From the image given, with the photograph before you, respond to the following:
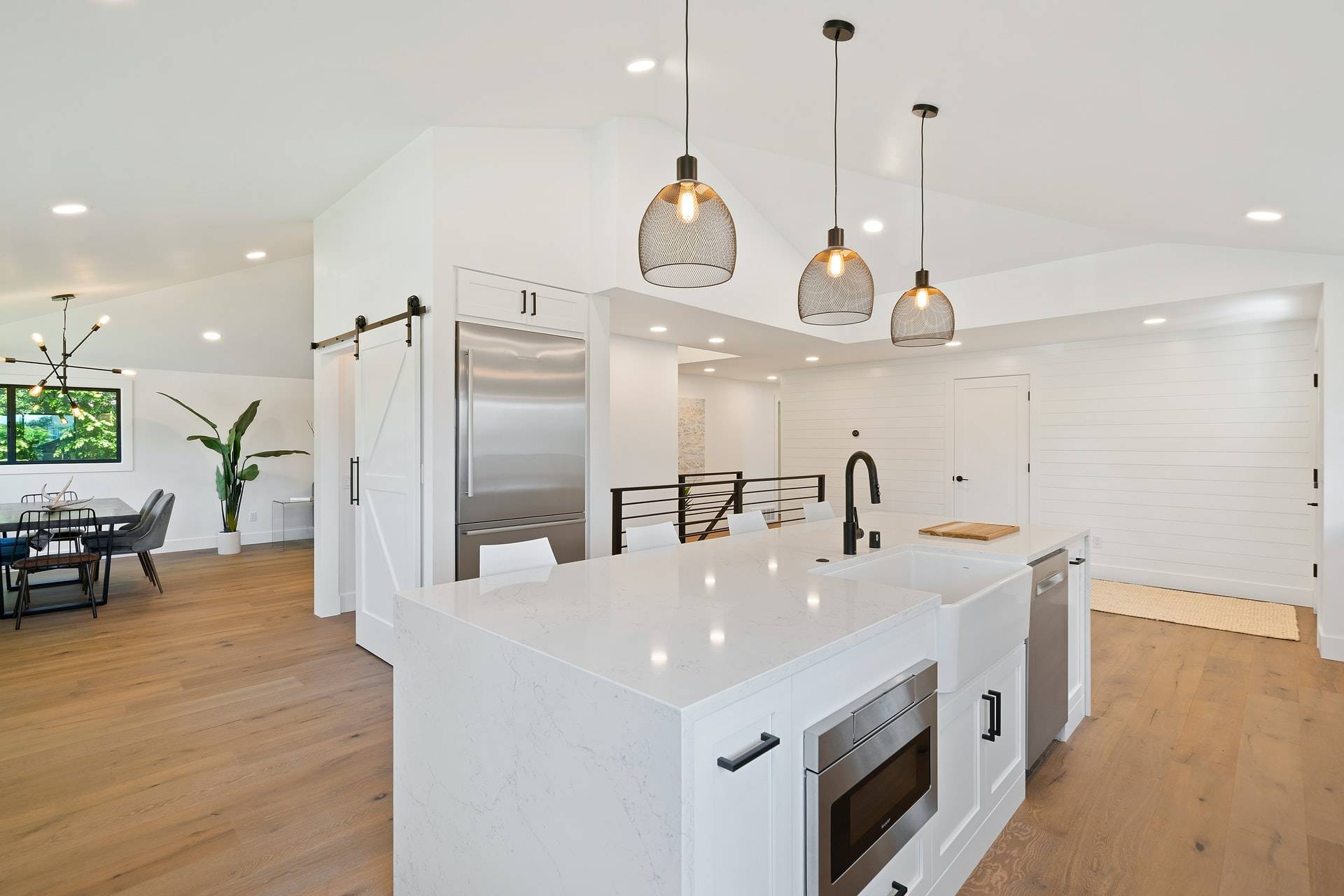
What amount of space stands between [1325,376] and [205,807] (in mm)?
6473

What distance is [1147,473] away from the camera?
20.1ft

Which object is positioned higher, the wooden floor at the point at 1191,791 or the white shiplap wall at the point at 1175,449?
the white shiplap wall at the point at 1175,449

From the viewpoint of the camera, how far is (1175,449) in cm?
597

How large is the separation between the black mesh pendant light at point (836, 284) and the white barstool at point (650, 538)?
114cm

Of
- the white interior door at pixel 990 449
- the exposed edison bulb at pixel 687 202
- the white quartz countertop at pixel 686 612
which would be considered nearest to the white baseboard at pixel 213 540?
the white quartz countertop at pixel 686 612

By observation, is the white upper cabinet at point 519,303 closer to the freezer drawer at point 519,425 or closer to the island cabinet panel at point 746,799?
the freezer drawer at point 519,425

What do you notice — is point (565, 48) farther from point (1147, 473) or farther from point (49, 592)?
point (49, 592)

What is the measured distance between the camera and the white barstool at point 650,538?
2.82 m

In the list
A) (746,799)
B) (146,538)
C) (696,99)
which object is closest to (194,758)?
(746,799)

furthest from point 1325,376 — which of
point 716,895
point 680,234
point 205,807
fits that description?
point 205,807

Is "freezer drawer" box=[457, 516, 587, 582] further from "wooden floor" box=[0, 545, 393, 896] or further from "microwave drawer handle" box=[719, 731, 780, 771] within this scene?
"microwave drawer handle" box=[719, 731, 780, 771]

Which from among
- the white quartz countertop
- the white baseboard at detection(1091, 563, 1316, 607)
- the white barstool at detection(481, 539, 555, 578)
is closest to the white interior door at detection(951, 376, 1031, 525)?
the white baseboard at detection(1091, 563, 1316, 607)

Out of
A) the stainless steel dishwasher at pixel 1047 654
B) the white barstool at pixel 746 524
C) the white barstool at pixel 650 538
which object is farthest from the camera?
the white barstool at pixel 746 524

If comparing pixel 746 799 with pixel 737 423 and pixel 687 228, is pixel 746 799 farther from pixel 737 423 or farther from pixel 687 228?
pixel 737 423
